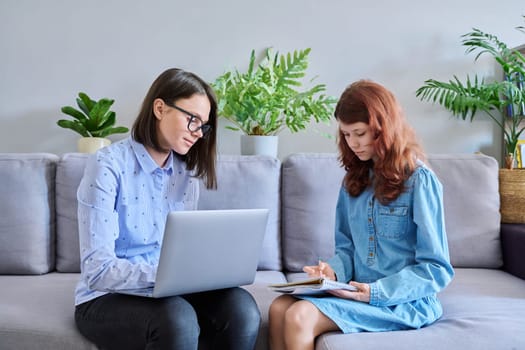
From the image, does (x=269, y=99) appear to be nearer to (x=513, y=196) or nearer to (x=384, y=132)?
(x=384, y=132)

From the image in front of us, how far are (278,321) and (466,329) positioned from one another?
0.49 metres

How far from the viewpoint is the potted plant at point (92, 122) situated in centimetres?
230

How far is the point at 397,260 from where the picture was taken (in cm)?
152

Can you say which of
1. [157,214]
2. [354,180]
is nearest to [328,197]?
[354,180]

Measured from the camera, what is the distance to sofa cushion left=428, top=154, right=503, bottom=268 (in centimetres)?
210

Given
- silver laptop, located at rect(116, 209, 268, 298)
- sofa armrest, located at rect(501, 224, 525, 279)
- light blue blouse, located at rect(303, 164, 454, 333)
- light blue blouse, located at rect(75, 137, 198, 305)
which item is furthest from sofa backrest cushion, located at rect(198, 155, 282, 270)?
sofa armrest, located at rect(501, 224, 525, 279)

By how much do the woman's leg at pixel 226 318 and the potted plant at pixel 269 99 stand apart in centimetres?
96

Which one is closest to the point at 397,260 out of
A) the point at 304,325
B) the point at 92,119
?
the point at 304,325

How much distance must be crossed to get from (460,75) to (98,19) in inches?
70.0

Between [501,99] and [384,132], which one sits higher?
[501,99]

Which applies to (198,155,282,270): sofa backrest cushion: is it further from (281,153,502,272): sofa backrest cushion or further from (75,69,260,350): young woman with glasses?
(75,69,260,350): young woman with glasses

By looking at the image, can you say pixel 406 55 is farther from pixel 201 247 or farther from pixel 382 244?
pixel 201 247

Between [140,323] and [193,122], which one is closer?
[140,323]

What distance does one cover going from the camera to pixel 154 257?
156 centimetres
